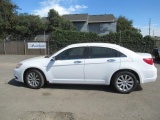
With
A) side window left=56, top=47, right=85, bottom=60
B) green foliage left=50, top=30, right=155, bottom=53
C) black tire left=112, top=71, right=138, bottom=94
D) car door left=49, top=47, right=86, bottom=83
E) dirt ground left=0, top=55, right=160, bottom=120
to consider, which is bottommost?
dirt ground left=0, top=55, right=160, bottom=120

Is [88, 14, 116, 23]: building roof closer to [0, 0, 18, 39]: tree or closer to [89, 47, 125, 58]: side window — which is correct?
[0, 0, 18, 39]: tree

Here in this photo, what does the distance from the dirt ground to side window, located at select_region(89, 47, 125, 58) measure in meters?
1.13

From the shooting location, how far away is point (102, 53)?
23.5 feet

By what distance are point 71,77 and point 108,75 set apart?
1191mm

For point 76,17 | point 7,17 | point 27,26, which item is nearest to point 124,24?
point 76,17

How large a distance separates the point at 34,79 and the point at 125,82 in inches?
118

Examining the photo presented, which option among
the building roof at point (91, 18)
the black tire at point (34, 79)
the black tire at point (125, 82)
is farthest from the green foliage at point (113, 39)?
the building roof at point (91, 18)

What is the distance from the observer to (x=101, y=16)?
42469 mm

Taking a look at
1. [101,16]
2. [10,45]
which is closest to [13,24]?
[10,45]

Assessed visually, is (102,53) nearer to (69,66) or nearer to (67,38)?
(69,66)

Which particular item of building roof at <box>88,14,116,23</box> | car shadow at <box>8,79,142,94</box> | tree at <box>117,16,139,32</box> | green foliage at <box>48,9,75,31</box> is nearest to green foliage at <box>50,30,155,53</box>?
green foliage at <box>48,9,75,31</box>

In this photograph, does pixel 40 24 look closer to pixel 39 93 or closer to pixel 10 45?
pixel 10 45

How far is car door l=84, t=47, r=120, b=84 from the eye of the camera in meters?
7.00

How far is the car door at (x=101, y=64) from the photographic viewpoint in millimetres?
7004
